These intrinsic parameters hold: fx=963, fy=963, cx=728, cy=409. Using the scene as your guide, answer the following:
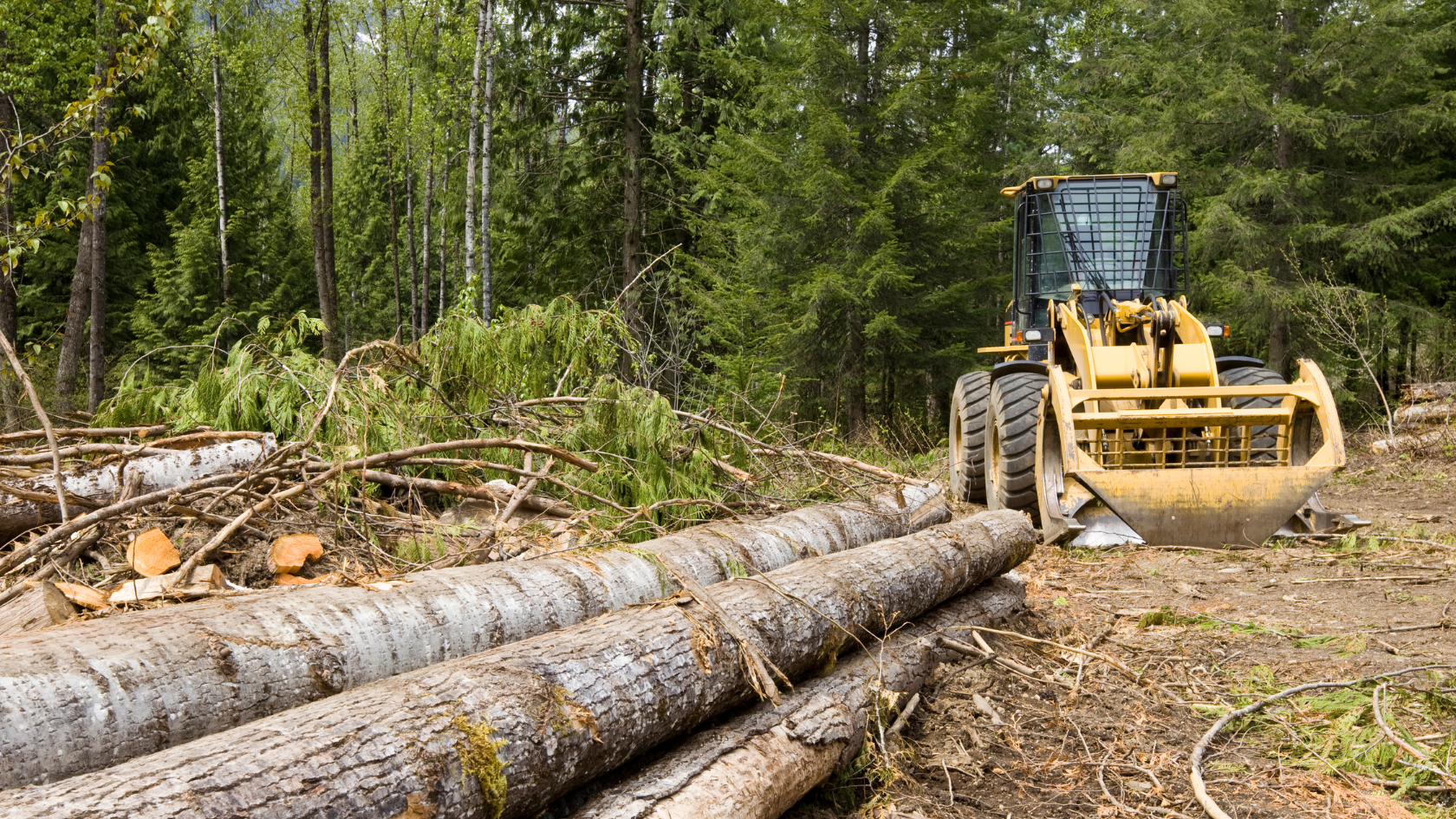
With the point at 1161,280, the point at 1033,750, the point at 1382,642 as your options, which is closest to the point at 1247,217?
the point at 1161,280

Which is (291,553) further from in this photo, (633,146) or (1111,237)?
(633,146)

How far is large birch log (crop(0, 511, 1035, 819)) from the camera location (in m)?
2.03

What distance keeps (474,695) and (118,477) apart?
3299mm

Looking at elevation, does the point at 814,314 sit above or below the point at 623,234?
below

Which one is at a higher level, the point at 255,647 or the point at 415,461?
the point at 415,461

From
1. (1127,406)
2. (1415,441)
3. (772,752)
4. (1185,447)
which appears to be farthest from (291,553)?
(1415,441)

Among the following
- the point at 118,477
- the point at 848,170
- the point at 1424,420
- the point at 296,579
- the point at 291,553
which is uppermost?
the point at 848,170

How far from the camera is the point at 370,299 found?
34.8m

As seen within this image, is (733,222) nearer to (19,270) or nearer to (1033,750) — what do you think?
(1033,750)

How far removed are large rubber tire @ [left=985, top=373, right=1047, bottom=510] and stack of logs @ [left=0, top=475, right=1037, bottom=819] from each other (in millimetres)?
3569

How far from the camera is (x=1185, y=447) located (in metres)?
6.92

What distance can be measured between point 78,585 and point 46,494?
3.93 ft

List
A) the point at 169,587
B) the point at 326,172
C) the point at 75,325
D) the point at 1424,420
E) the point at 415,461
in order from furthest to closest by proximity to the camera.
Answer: the point at 326,172 → the point at 1424,420 → the point at 75,325 → the point at 415,461 → the point at 169,587

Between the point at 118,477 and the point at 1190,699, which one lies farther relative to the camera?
the point at 118,477
